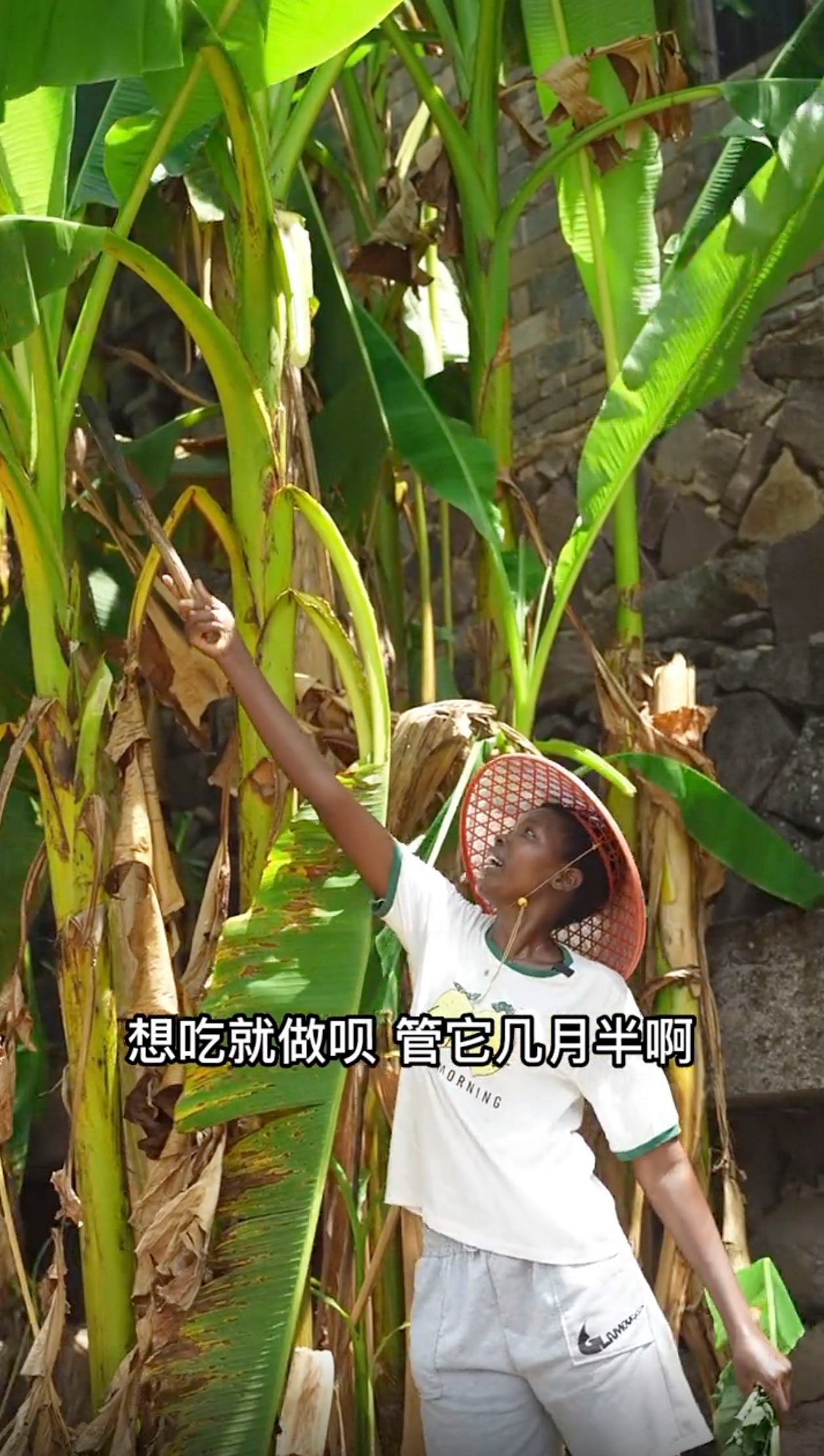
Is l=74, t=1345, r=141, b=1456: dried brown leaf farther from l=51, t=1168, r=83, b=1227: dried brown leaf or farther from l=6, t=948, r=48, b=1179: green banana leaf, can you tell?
l=6, t=948, r=48, b=1179: green banana leaf

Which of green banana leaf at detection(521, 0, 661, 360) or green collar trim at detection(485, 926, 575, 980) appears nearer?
green collar trim at detection(485, 926, 575, 980)

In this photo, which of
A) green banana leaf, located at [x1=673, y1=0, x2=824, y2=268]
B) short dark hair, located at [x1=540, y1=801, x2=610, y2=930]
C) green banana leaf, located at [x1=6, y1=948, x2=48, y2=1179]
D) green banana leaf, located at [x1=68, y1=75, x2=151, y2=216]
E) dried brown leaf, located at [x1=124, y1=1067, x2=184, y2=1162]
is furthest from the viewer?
green banana leaf, located at [x1=6, y1=948, x2=48, y2=1179]

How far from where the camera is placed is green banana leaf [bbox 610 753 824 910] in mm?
2729

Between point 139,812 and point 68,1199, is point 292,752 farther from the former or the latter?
point 68,1199

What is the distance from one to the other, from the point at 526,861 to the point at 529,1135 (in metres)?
0.33

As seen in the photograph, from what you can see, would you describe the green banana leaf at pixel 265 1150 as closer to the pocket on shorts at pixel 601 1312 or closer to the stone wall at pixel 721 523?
the pocket on shorts at pixel 601 1312

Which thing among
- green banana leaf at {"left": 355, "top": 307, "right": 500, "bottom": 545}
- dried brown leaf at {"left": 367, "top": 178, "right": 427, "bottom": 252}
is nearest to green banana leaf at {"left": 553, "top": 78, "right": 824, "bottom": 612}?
green banana leaf at {"left": 355, "top": 307, "right": 500, "bottom": 545}

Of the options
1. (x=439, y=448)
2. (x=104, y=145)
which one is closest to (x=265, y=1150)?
(x=439, y=448)

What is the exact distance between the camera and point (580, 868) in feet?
6.93

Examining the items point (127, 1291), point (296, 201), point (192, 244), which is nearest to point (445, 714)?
point (127, 1291)

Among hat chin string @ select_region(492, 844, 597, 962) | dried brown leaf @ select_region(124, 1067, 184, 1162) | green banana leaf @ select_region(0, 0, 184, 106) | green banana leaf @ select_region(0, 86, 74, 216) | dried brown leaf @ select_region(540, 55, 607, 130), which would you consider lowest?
dried brown leaf @ select_region(124, 1067, 184, 1162)

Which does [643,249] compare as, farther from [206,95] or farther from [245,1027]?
[245,1027]

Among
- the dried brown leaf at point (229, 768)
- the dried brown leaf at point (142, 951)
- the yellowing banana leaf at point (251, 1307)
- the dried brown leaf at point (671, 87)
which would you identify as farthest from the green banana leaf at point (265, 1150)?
the dried brown leaf at point (671, 87)

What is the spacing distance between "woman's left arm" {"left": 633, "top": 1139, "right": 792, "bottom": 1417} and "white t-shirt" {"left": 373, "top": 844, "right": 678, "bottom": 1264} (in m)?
0.04
